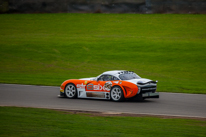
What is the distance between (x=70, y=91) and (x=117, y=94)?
88.9 inches

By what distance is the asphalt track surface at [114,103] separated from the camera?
1188 cm

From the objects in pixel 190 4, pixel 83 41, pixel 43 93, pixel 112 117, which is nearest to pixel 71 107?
pixel 112 117

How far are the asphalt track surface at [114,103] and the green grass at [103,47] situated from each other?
2.88 meters

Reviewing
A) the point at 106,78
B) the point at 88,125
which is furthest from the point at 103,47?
the point at 88,125

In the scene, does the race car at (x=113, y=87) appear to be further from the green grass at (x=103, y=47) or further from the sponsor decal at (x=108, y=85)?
the green grass at (x=103, y=47)

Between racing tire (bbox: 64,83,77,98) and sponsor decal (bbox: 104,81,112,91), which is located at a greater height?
sponsor decal (bbox: 104,81,112,91)

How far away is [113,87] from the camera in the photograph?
14.1 meters

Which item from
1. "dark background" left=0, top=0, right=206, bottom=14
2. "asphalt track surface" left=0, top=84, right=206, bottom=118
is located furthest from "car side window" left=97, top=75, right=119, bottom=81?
"dark background" left=0, top=0, right=206, bottom=14

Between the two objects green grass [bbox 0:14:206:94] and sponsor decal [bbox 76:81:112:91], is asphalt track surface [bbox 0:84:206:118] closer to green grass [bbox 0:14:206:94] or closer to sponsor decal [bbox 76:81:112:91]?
sponsor decal [bbox 76:81:112:91]

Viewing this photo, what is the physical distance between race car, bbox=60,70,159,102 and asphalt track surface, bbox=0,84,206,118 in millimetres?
304

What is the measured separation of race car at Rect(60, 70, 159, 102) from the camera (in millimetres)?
13773

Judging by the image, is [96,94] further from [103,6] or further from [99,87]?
[103,6]

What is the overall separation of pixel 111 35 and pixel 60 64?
22.3 ft

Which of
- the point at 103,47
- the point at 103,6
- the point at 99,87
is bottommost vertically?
the point at 99,87
